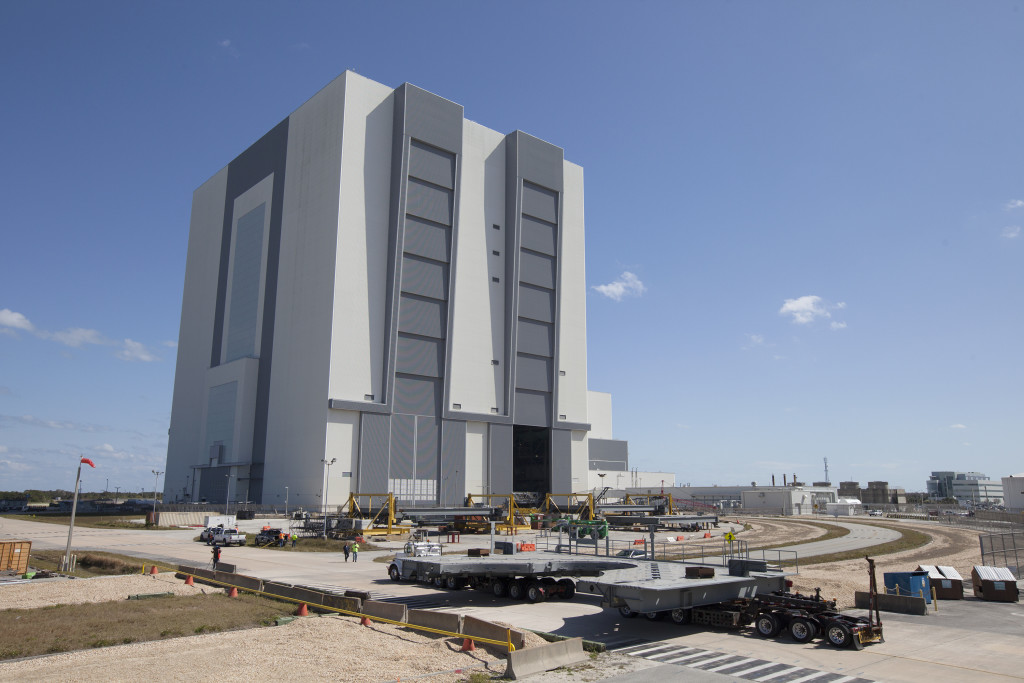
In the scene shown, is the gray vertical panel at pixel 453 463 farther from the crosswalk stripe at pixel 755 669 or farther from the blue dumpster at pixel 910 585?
the crosswalk stripe at pixel 755 669

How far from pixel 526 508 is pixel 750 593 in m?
64.1

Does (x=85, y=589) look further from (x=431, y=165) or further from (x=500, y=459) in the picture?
(x=431, y=165)

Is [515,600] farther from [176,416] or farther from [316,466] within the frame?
[176,416]

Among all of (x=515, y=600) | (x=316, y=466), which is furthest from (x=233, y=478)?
(x=515, y=600)

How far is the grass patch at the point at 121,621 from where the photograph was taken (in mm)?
19328

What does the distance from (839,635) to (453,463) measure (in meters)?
66.0

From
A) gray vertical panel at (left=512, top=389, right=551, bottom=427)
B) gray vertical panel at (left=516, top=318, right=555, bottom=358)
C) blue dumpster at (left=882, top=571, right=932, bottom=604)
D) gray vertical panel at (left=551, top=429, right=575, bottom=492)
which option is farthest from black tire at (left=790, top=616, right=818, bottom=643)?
→ gray vertical panel at (left=551, top=429, right=575, bottom=492)

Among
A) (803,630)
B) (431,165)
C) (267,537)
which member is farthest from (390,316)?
(803,630)

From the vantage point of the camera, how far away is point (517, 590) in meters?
28.2

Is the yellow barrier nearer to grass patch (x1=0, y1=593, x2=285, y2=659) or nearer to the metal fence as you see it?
grass patch (x1=0, y1=593, x2=285, y2=659)

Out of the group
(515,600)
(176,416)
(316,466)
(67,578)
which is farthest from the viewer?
(176,416)

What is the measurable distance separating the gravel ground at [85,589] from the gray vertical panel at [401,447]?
1831 inches

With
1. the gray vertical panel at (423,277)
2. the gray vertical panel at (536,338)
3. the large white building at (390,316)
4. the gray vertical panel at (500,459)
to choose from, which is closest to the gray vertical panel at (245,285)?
the large white building at (390,316)

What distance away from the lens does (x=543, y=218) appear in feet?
317
